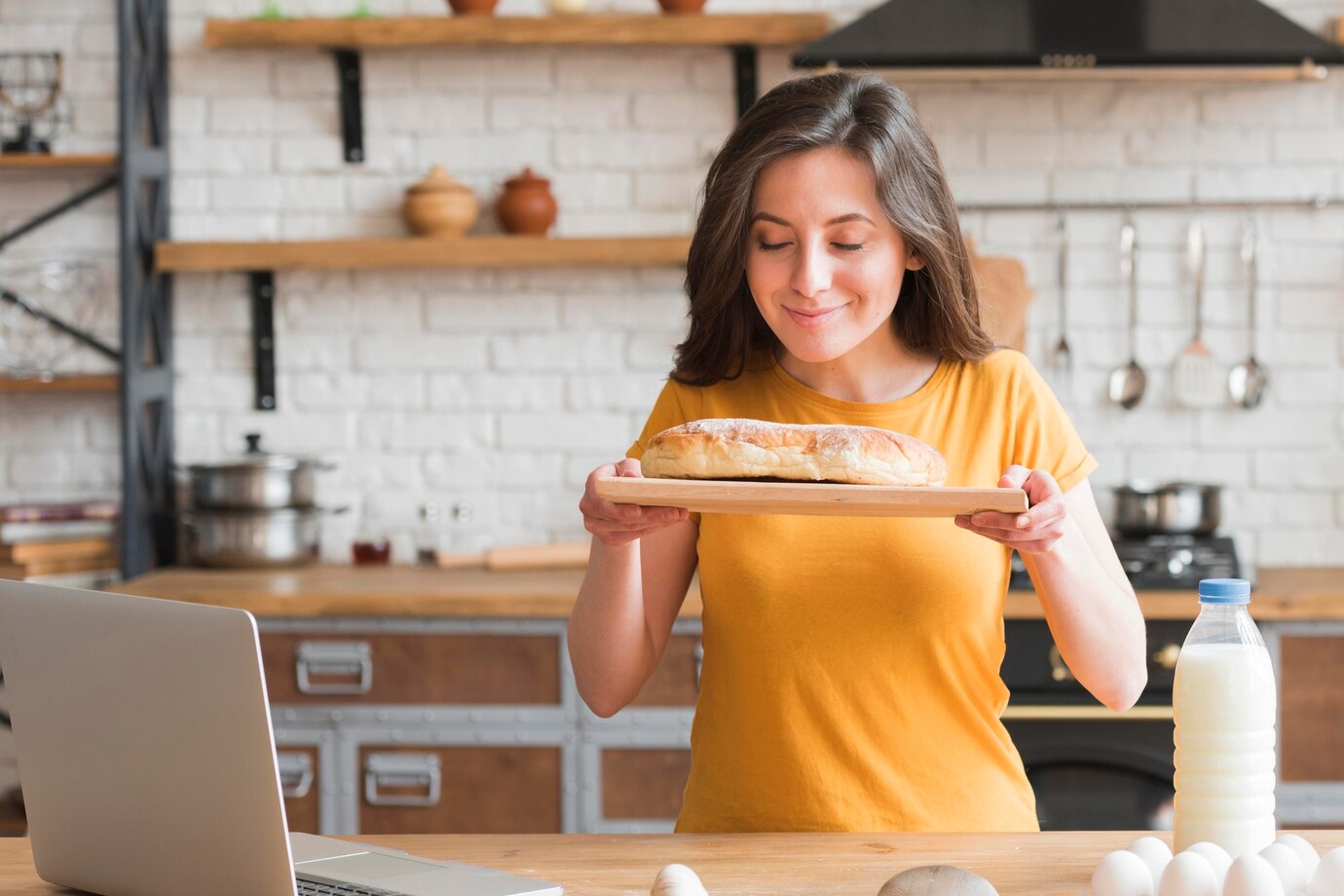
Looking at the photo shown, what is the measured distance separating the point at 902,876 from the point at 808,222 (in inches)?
27.6

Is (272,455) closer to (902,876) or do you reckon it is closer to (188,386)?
(188,386)

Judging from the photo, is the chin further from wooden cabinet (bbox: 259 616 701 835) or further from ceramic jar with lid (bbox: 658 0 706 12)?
ceramic jar with lid (bbox: 658 0 706 12)

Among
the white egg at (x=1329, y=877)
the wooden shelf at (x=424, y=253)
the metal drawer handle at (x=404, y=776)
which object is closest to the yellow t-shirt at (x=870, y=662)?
the white egg at (x=1329, y=877)

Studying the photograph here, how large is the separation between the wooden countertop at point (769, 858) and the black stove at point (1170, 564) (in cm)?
147

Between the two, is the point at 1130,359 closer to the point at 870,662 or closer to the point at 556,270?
the point at 556,270

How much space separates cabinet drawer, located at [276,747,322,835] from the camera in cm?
283

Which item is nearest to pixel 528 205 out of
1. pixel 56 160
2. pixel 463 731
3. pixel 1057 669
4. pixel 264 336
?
pixel 264 336

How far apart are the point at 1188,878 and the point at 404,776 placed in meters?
2.03

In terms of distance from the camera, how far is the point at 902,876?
1023 millimetres

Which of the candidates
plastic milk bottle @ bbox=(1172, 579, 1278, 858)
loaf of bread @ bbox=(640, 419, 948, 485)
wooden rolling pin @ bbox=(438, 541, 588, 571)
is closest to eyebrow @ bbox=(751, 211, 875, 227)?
loaf of bread @ bbox=(640, 419, 948, 485)

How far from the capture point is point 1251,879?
1007 millimetres

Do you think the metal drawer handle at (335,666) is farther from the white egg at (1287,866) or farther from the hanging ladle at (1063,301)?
the white egg at (1287,866)

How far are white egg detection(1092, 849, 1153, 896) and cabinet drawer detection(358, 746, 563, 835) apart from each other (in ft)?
5.98

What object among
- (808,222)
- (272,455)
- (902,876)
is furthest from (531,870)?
(272,455)
